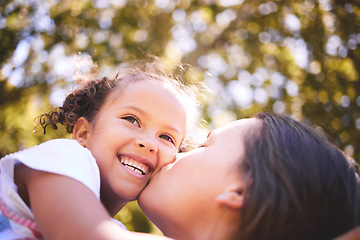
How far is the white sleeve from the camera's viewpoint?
1228mm

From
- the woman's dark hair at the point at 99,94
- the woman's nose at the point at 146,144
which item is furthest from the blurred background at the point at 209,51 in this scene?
the woman's nose at the point at 146,144

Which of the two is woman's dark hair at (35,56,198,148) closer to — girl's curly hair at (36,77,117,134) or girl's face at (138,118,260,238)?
girl's curly hair at (36,77,117,134)

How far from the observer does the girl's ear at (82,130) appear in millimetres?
2055

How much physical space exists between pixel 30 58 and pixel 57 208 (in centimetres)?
430

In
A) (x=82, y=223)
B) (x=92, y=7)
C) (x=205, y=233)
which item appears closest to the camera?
(x=82, y=223)

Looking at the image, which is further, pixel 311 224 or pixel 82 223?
pixel 311 224

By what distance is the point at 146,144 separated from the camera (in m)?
1.74

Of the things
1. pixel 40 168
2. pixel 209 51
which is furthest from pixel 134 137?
pixel 209 51

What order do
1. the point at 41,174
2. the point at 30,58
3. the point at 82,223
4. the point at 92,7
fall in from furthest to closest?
the point at 92,7, the point at 30,58, the point at 41,174, the point at 82,223

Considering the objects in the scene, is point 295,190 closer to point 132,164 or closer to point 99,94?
point 132,164

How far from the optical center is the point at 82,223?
1067 millimetres

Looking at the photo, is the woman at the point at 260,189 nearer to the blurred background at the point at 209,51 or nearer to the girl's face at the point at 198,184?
the girl's face at the point at 198,184

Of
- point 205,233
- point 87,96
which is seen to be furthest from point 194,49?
point 205,233

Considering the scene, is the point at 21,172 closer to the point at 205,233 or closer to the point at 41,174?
the point at 41,174
